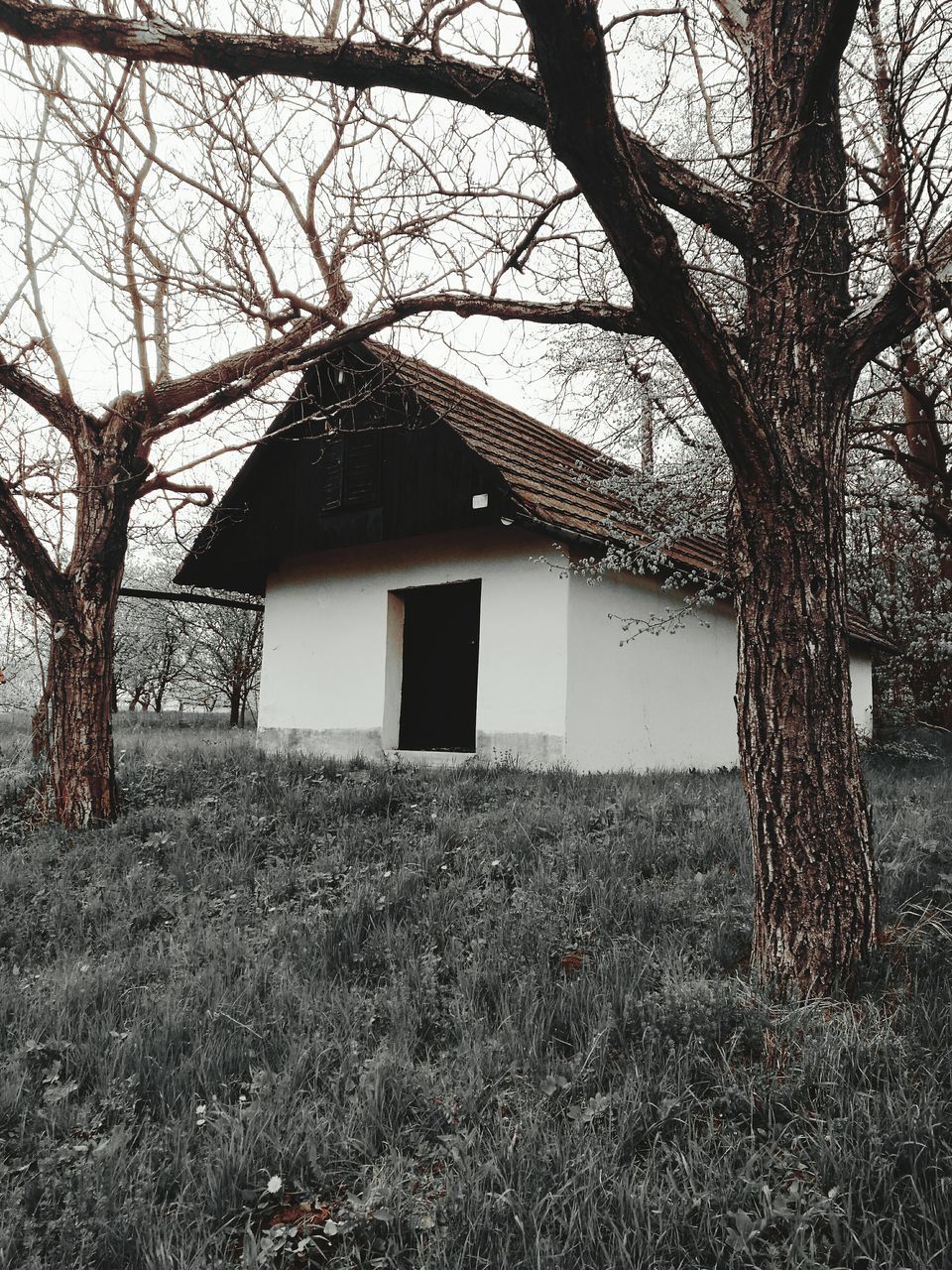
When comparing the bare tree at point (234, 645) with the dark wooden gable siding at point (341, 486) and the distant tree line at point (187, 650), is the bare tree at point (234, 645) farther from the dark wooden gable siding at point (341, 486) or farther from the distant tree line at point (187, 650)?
the dark wooden gable siding at point (341, 486)

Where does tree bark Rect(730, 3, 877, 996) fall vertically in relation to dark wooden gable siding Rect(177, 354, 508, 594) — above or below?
below

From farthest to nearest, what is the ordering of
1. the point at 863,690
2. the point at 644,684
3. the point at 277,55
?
1. the point at 863,690
2. the point at 644,684
3. the point at 277,55

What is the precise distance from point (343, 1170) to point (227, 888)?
2.99 metres

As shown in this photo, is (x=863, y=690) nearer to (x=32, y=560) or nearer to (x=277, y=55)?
(x=32, y=560)

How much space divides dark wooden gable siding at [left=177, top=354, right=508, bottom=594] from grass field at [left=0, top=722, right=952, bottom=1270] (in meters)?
5.70

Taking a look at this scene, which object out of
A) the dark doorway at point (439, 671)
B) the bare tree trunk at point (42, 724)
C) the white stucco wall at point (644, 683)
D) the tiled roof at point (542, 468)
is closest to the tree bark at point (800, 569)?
the tiled roof at point (542, 468)

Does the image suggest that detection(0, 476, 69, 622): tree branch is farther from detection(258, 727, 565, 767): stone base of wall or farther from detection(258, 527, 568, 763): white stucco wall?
detection(258, 527, 568, 763): white stucco wall

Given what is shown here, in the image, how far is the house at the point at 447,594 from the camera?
9.53 m

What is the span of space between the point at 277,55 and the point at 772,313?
217 centimetres

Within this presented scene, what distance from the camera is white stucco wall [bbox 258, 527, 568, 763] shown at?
952 centimetres

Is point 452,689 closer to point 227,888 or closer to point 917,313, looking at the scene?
point 227,888

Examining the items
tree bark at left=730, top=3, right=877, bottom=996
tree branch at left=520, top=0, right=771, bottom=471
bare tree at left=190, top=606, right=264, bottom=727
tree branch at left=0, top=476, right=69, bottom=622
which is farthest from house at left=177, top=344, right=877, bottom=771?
bare tree at left=190, top=606, right=264, bottom=727

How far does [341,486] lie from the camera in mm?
11672

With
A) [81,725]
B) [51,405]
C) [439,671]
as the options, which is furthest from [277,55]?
[439,671]
